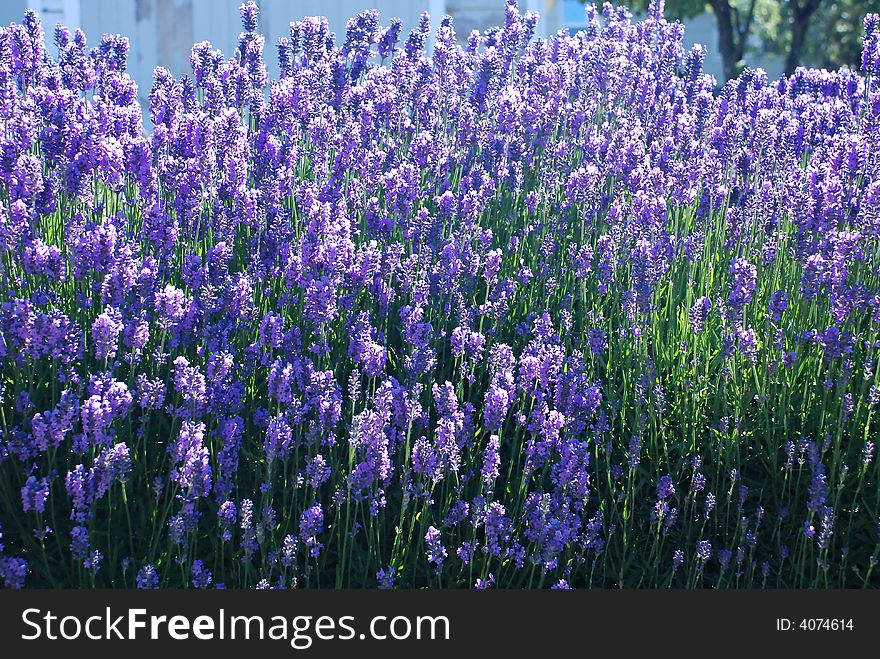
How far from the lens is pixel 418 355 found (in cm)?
288

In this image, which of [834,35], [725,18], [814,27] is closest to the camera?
[725,18]

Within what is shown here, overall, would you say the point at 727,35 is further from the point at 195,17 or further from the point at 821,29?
the point at 195,17

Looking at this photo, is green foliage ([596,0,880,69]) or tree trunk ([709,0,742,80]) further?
green foliage ([596,0,880,69])

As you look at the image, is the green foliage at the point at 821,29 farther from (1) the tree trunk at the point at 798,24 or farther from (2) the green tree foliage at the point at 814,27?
(1) the tree trunk at the point at 798,24

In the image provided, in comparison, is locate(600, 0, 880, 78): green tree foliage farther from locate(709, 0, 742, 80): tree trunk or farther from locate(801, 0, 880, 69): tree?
locate(709, 0, 742, 80): tree trunk

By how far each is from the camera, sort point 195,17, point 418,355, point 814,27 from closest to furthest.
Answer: point 418,355 → point 195,17 → point 814,27

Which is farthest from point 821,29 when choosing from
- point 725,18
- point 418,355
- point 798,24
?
point 418,355

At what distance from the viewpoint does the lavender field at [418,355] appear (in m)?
2.62

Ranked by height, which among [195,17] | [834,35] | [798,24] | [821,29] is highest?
[821,29]

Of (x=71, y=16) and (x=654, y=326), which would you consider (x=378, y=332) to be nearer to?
(x=654, y=326)

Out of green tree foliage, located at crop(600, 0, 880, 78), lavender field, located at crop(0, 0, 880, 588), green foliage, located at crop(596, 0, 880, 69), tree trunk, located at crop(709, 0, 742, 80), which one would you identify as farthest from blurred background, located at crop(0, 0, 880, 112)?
lavender field, located at crop(0, 0, 880, 588)

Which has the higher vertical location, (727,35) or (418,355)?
(727,35)

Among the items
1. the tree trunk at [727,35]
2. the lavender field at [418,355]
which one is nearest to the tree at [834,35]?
the tree trunk at [727,35]

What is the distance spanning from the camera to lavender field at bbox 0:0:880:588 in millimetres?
2625
